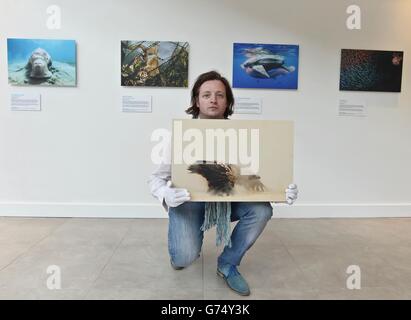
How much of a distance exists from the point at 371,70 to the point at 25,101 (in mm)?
2820

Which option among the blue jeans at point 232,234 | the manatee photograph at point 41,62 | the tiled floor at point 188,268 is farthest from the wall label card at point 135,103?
the blue jeans at point 232,234

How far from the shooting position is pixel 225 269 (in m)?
1.63

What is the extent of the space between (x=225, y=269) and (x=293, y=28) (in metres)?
2.03

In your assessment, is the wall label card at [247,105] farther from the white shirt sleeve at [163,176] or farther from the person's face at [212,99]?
the white shirt sleeve at [163,176]

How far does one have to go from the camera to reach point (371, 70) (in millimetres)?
2812

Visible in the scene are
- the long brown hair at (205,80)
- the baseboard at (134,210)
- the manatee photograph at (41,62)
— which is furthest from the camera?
the baseboard at (134,210)

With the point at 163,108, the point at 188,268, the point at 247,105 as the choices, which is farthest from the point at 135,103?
the point at 188,268

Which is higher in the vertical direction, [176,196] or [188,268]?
[176,196]

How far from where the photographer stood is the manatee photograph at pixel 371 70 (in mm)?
2793

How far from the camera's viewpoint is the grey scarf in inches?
62.6

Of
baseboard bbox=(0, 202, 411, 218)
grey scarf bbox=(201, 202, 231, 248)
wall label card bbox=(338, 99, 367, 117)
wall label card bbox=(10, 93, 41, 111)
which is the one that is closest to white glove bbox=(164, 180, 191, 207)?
grey scarf bbox=(201, 202, 231, 248)

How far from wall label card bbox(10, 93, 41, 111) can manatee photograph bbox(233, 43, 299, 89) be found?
5.18ft

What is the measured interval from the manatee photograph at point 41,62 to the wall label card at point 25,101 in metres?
0.09

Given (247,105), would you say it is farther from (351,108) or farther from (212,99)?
(212,99)
